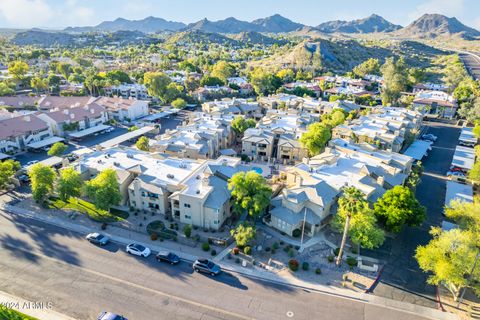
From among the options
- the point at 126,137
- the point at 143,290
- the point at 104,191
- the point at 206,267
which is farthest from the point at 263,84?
the point at 143,290

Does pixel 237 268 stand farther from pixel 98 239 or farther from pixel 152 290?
pixel 98 239

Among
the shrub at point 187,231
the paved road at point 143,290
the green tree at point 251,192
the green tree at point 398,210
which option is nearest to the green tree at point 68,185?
the paved road at point 143,290

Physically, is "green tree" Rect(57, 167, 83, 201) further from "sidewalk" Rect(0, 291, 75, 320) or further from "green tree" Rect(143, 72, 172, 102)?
"green tree" Rect(143, 72, 172, 102)

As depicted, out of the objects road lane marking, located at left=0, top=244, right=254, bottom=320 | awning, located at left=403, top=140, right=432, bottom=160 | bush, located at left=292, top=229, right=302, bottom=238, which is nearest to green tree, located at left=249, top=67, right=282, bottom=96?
awning, located at left=403, top=140, right=432, bottom=160

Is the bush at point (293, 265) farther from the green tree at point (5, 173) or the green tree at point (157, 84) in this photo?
the green tree at point (157, 84)

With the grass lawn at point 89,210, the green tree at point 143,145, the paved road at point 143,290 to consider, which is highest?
the green tree at point 143,145
